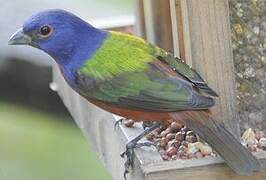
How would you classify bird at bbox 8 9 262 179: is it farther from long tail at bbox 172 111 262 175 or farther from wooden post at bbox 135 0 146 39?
wooden post at bbox 135 0 146 39

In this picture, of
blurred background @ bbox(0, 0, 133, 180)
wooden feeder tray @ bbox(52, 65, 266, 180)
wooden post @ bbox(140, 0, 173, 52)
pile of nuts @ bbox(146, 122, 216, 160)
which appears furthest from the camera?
blurred background @ bbox(0, 0, 133, 180)

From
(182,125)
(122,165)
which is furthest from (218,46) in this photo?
(122,165)

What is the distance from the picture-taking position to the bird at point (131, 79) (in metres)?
3.52

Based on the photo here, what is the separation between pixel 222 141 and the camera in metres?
3.47

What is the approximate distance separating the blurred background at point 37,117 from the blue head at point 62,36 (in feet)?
7.45

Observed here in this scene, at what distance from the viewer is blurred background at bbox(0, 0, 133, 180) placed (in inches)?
244

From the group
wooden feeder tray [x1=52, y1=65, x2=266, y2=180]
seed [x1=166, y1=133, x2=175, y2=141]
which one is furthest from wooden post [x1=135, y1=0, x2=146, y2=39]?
seed [x1=166, y1=133, x2=175, y2=141]

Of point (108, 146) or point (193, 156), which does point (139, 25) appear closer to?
point (108, 146)

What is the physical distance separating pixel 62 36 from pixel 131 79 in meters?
0.42

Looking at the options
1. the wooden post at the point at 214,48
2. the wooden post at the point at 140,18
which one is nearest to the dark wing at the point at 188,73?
the wooden post at the point at 214,48

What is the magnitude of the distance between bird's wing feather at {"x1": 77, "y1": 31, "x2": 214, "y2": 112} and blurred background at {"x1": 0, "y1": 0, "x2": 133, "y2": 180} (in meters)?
2.46

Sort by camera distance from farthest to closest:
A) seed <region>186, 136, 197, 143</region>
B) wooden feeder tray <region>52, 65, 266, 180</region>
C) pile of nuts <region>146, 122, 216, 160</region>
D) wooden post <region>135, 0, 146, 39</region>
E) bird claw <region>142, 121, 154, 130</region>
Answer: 1. wooden post <region>135, 0, 146, 39</region>
2. bird claw <region>142, 121, 154, 130</region>
3. seed <region>186, 136, 197, 143</region>
4. pile of nuts <region>146, 122, 216, 160</region>
5. wooden feeder tray <region>52, 65, 266, 180</region>

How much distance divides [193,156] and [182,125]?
327 mm

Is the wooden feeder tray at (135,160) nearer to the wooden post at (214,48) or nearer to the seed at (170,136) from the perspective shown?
the seed at (170,136)
